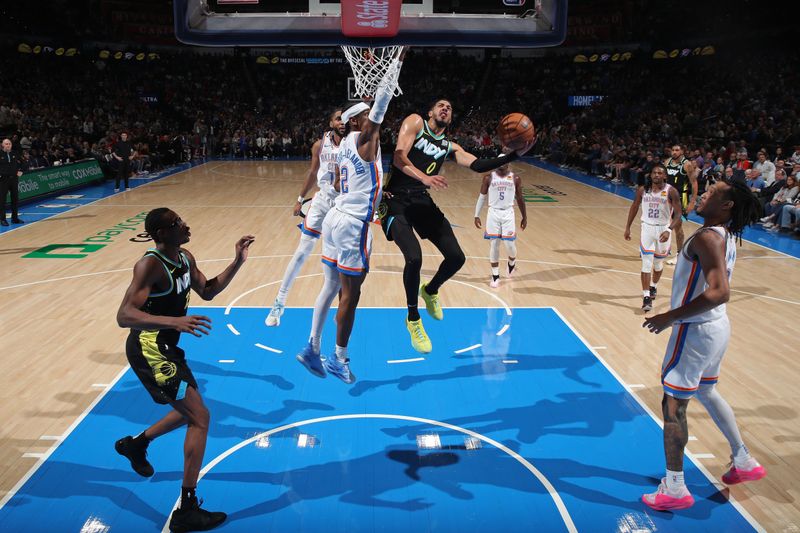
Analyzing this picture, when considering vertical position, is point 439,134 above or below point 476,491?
above

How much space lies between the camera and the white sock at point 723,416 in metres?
4.22

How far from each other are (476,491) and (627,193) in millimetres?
15943

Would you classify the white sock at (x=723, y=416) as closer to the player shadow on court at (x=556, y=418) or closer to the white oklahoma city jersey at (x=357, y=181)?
the player shadow on court at (x=556, y=418)

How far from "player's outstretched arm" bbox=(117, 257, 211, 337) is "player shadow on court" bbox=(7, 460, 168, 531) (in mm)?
1250

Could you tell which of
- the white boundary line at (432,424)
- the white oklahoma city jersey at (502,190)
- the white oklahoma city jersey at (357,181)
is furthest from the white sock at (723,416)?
the white oklahoma city jersey at (502,190)

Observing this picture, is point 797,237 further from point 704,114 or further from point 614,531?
point 704,114

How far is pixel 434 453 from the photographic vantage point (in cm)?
480

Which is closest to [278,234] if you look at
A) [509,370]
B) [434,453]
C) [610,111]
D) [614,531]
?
[509,370]

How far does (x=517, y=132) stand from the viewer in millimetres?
4910

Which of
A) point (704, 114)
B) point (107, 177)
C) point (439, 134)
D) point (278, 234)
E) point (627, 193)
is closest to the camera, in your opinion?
point (439, 134)

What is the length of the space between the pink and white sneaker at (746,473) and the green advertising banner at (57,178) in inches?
606

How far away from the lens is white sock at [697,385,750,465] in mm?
4223

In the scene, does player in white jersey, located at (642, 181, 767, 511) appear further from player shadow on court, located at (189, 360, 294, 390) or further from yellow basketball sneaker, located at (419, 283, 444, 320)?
player shadow on court, located at (189, 360, 294, 390)

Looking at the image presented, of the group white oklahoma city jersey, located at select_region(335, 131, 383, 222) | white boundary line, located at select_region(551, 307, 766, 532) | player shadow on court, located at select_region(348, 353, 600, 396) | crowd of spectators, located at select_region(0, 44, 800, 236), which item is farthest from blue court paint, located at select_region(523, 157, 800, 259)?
white oklahoma city jersey, located at select_region(335, 131, 383, 222)
